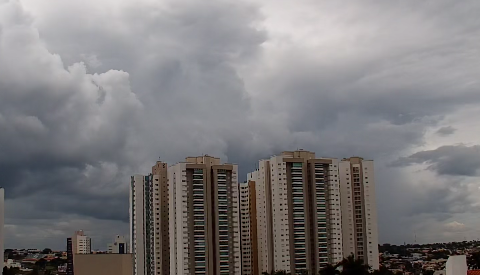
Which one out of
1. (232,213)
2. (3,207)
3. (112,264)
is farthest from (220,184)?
(112,264)

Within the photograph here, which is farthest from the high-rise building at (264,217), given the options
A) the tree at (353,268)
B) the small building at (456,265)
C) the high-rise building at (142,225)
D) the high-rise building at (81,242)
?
the high-rise building at (81,242)

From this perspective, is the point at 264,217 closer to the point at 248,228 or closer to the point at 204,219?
the point at 248,228

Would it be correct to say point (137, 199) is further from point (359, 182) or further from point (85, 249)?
point (85, 249)

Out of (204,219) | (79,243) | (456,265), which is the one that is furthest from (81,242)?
(456,265)

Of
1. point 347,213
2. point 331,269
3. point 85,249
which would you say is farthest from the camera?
point 85,249

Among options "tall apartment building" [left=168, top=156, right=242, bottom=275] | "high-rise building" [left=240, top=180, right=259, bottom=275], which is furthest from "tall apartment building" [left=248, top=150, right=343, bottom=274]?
"tall apartment building" [left=168, top=156, right=242, bottom=275]

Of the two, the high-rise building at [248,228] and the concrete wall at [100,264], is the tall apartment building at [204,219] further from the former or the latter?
the concrete wall at [100,264]
